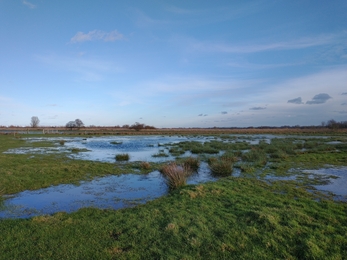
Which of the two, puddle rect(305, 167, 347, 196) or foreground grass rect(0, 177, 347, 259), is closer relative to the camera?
foreground grass rect(0, 177, 347, 259)

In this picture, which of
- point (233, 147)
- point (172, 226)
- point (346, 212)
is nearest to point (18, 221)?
point (172, 226)

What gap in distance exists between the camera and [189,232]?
21.6ft

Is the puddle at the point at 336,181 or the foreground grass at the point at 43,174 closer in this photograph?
the puddle at the point at 336,181

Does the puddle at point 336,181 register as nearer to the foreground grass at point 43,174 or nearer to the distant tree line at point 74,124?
the foreground grass at point 43,174

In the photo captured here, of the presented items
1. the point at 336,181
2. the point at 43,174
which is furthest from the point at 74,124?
the point at 336,181

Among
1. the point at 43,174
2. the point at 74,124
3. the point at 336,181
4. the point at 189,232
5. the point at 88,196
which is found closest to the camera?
the point at 189,232

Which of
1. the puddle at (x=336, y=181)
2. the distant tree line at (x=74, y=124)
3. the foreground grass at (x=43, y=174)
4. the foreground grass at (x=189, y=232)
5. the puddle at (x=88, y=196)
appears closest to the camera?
the foreground grass at (x=189, y=232)

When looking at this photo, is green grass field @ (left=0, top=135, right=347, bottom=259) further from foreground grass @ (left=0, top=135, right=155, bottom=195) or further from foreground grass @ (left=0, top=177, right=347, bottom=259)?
foreground grass @ (left=0, top=135, right=155, bottom=195)

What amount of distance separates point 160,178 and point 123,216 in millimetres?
7896

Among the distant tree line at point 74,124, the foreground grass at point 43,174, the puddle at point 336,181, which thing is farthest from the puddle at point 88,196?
the distant tree line at point 74,124

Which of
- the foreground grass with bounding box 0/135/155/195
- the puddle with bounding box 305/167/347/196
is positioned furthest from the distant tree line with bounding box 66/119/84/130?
the puddle with bounding box 305/167/347/196

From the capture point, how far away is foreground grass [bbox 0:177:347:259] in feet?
18.4

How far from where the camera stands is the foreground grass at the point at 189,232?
560cm

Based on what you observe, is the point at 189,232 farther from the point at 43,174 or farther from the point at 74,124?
the point at 74,124
